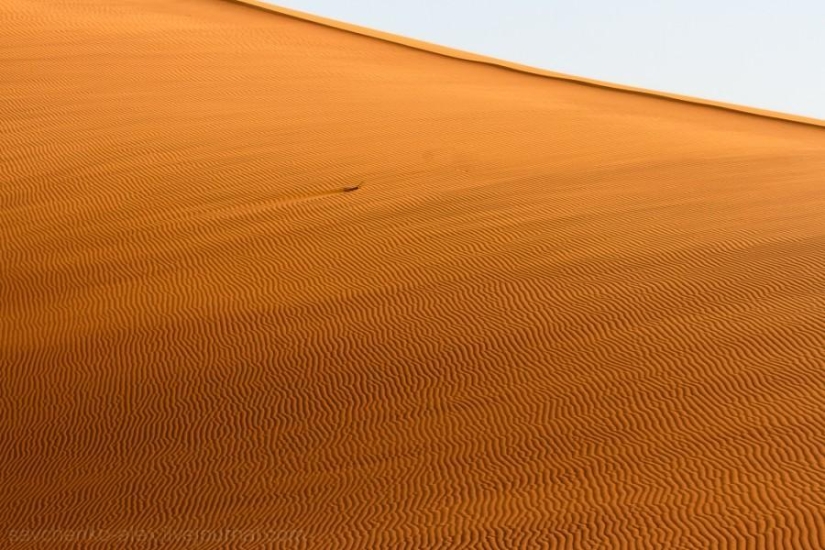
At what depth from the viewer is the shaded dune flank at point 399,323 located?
20.6 feet

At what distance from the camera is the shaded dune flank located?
20.6ft

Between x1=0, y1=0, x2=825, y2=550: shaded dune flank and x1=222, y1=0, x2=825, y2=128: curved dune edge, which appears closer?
x1=0, y1=0, x2=825, y2=550: shaded dune flank

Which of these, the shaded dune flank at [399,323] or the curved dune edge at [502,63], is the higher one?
the shaded dune flank at [399,323]

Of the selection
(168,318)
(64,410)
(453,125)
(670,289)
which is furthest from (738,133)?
(64,410)

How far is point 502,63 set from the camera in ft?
61.3

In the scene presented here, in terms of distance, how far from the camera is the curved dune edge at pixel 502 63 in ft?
55.0

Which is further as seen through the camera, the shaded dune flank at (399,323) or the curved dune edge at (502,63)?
the curved dune edge at (502,63)

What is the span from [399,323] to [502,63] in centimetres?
1071

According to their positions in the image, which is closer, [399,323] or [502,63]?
[399,323]

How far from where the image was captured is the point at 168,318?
8664 mm

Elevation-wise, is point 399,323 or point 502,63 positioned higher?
point 399,323

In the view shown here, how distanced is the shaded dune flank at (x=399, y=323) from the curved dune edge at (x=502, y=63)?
5.78 ft

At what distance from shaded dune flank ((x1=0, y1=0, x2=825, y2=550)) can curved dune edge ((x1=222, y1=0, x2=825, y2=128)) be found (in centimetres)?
176

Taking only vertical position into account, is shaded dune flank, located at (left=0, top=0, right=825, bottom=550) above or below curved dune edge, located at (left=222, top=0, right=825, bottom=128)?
above
